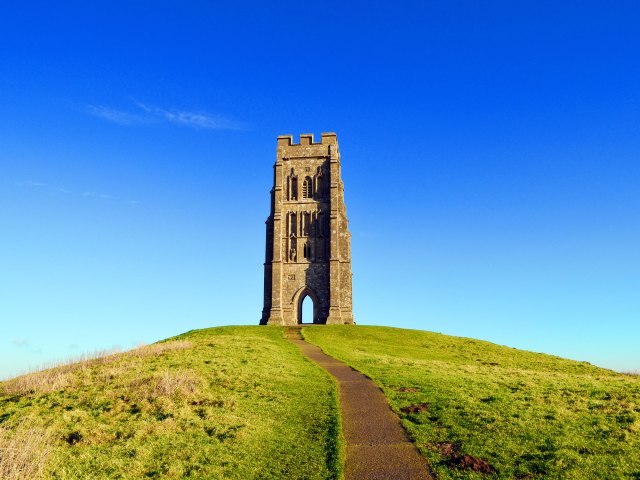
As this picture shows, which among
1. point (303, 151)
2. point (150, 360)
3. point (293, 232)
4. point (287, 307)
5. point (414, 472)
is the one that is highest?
point (303, 151)

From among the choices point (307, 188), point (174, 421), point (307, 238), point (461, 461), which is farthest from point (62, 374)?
point (307, 188)

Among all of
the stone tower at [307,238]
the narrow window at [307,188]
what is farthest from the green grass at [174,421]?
the narrow window at [307,188]

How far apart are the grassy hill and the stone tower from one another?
29.5 metres

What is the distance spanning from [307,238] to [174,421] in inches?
1740

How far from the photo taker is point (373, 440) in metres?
13.1

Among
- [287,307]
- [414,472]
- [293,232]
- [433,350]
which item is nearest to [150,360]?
[414,472]

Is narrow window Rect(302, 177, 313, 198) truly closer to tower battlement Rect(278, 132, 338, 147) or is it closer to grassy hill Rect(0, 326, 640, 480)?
tower battlement Rect(278, 132, 338, 147)

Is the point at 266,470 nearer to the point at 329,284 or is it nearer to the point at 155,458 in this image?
the point at 155,458

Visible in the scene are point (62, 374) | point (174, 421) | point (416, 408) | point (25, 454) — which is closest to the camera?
point (25, 454)

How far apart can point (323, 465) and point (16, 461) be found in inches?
281

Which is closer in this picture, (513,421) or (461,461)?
(461,461)

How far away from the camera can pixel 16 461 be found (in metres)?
10.9

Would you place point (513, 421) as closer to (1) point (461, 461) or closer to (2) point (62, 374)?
(1) point (461, 461)

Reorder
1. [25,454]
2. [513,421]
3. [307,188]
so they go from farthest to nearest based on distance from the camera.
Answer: [307,188], [513,421], [25,454]
